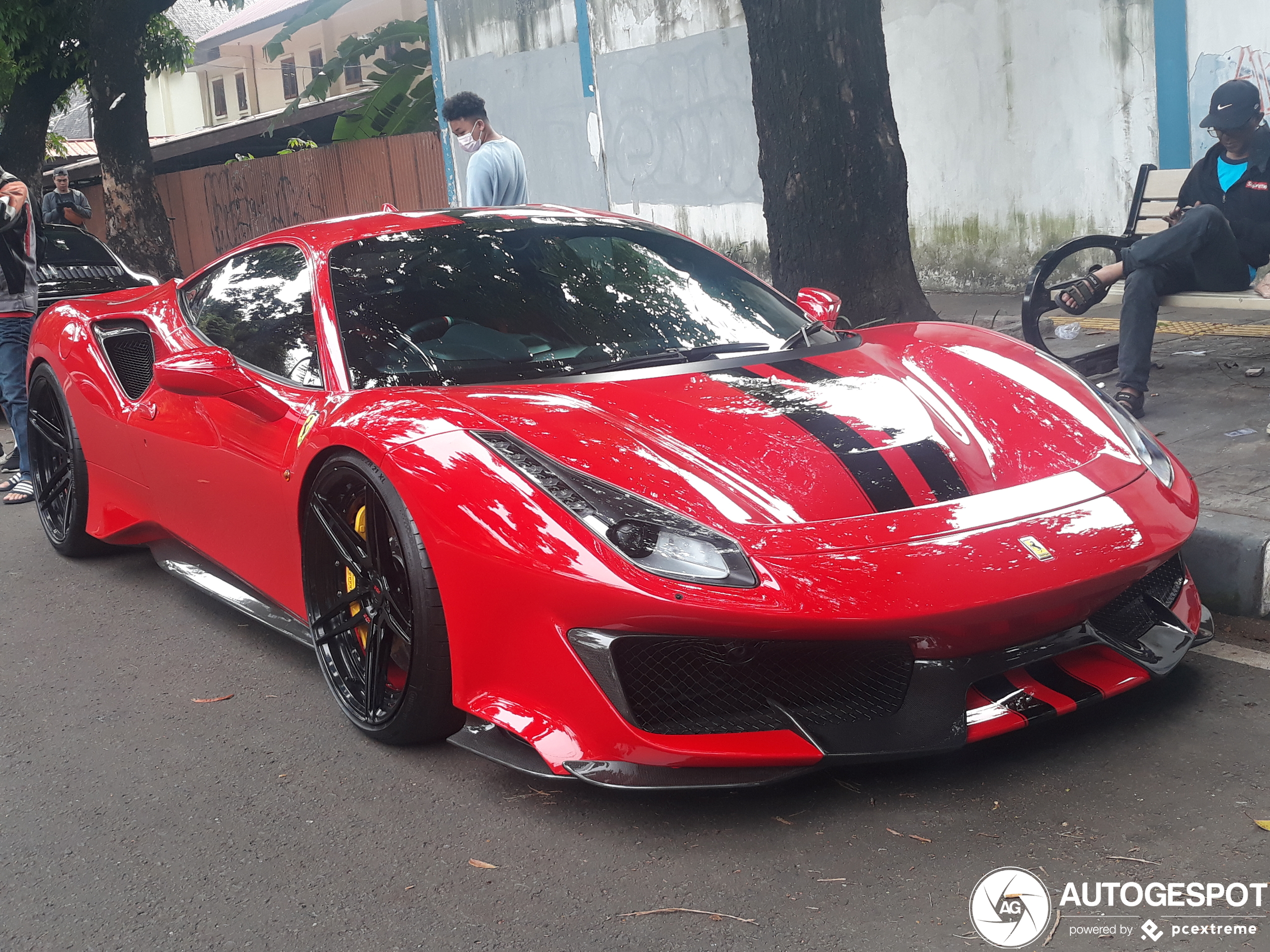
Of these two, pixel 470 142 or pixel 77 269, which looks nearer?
pixel 470 142

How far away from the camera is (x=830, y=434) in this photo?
2900mm

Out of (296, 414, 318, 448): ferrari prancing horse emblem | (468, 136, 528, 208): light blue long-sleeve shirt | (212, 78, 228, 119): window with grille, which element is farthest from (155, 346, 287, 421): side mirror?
(212, 78, 228, 119): window with grille

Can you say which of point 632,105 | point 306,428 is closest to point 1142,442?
point 306,428

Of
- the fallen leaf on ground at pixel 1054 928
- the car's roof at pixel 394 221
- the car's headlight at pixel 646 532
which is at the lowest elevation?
the fallen leaf on ground at pixel 1054 928

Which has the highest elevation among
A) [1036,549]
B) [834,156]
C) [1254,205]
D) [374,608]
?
[834,156]

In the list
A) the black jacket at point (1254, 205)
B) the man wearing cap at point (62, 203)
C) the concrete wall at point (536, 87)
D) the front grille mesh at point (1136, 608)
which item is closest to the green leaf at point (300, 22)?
the concrete wall at point (536, 87)

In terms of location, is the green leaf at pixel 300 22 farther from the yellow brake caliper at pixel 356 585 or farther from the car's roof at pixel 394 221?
the yellow brake caliper at pixel 356 585

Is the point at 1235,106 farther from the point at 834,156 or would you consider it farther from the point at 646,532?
the point at 646,532

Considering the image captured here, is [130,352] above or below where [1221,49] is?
below

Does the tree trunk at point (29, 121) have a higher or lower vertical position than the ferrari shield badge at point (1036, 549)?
higher

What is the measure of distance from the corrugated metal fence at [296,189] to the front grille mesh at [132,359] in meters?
8.62

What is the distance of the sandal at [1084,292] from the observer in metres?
5.73

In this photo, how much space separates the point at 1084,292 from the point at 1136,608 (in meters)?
3.21

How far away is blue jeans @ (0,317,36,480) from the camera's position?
6.15 metres
